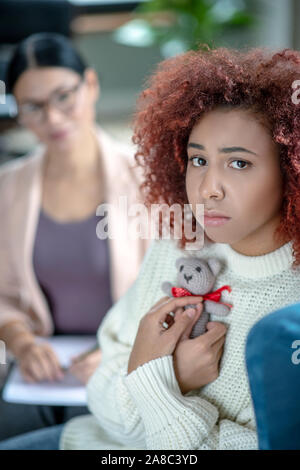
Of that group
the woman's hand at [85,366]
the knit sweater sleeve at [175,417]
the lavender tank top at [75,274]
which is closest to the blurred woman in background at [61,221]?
the lavender tank top at [75,274]

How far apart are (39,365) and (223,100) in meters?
0.77

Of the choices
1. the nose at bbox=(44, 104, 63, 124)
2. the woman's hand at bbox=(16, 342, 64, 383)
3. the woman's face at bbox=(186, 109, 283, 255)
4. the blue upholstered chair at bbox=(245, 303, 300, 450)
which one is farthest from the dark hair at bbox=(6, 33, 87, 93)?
the blue upholstered chair at bbox=(245, 303, 300, 450)

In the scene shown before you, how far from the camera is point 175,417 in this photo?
0.76 m

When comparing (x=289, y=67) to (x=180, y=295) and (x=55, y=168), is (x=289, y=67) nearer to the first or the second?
(x=180, y=295)

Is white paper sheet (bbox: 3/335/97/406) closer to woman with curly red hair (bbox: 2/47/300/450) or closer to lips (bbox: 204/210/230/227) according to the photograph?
woman with curly red hair (bbox: 2/47/300/450)

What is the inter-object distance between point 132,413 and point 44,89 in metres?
0.99

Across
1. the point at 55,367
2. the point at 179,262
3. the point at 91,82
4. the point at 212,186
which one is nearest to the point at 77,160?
the point at 91,82

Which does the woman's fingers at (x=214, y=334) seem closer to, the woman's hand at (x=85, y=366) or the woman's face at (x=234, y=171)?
the woman's face at (x=234, y=171)

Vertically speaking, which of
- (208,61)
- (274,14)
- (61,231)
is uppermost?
(274,14)

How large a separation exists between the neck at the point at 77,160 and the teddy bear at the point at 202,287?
85 centimetres

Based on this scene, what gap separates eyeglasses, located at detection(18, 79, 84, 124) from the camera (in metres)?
1.54

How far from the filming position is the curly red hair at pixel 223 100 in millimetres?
709

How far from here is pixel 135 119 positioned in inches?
34.2

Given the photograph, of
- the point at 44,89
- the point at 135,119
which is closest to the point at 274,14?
the point at 44,89
